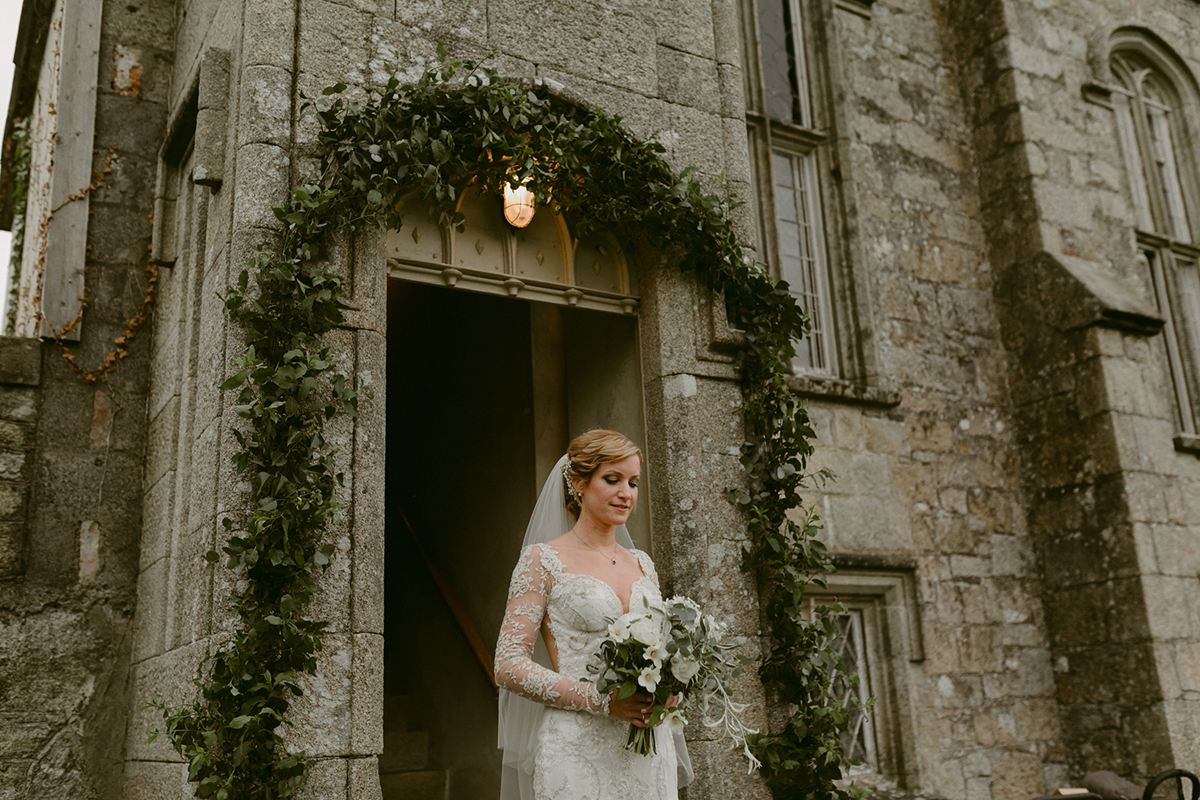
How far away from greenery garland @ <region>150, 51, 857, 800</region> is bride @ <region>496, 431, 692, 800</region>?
0.69 metres

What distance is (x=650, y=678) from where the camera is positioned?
291 cm

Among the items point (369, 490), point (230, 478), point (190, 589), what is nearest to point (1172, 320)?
point (369, 490)

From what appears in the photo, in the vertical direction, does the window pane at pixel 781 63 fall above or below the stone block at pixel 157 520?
above

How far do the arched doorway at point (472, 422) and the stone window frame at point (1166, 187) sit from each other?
570 cm

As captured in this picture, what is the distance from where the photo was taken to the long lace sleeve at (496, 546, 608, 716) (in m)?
3.11

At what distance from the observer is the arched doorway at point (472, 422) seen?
4.38m

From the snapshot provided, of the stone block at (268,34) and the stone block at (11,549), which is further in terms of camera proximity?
the stone block at (11,549)

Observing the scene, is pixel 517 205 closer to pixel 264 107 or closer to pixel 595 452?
pixel 264 107

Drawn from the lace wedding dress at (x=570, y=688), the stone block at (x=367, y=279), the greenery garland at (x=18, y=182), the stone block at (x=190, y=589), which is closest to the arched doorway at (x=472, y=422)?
the stone block at (x=367, y=279)

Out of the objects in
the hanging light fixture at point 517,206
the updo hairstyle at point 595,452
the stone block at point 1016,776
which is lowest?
the stone block at point 1016,776

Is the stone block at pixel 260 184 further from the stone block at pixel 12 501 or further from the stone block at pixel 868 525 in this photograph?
the stone block at pixel 868 525

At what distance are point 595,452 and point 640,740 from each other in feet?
3.17

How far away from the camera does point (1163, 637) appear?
6605 mm

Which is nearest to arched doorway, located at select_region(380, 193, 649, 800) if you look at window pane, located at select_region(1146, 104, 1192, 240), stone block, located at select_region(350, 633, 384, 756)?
stone block, located at select_region(350, 633, 384, 756)
